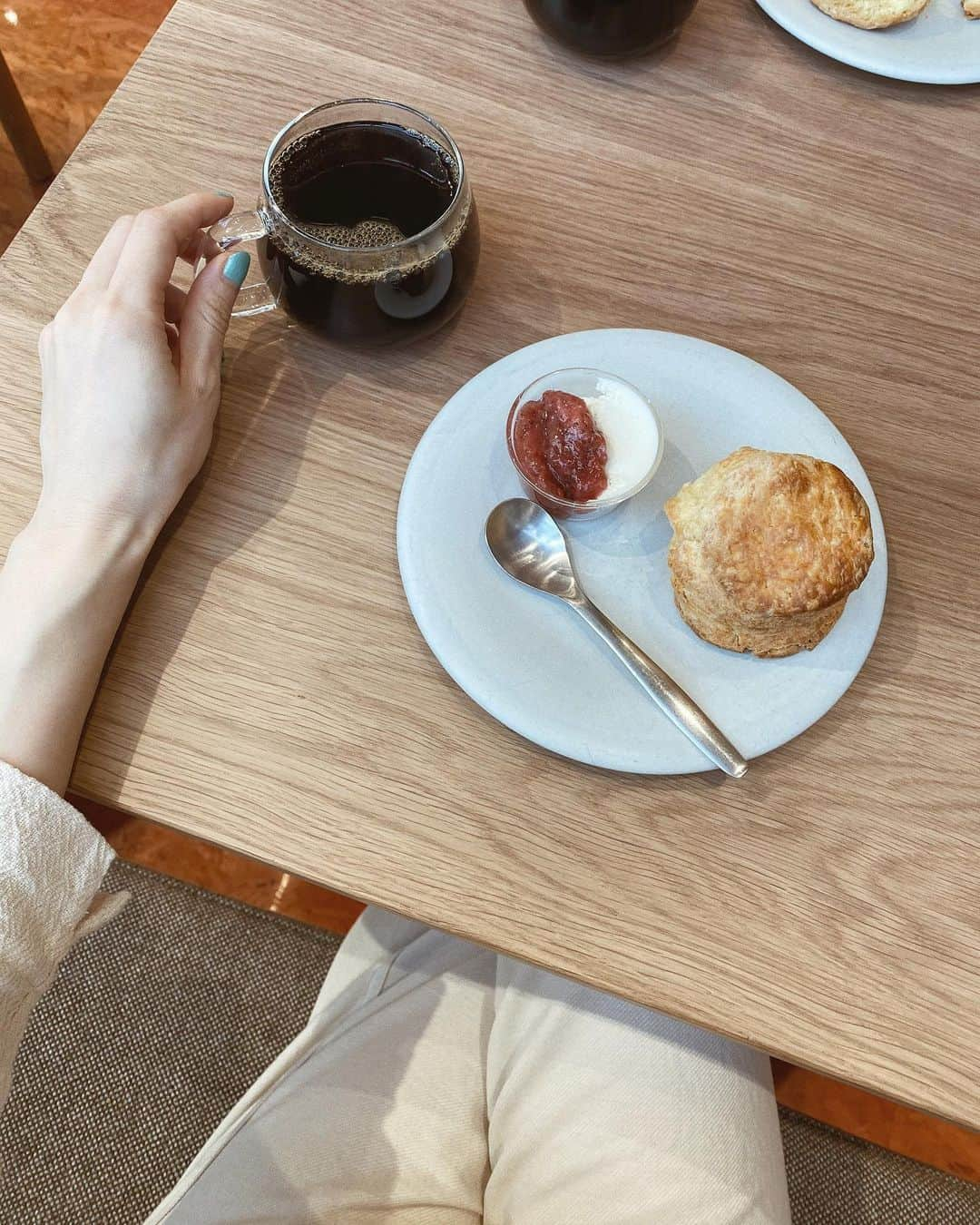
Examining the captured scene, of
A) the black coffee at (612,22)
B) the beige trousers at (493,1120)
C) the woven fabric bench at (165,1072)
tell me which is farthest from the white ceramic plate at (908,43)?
the woven fabric bench at (165,1072)

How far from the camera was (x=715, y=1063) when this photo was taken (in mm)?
1014

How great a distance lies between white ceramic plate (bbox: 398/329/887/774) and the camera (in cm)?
76

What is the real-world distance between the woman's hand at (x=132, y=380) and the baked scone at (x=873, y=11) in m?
0.68

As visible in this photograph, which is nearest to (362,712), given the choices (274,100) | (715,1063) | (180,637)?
(180,637)

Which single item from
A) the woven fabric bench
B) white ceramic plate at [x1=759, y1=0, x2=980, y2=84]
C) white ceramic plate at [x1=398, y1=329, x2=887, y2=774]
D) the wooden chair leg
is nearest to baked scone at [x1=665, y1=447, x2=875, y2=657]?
white ceramic plate at [x1=398, y1=329, x2=887, y2=774]

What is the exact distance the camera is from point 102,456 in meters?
0.81

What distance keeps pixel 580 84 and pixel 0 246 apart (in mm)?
1513

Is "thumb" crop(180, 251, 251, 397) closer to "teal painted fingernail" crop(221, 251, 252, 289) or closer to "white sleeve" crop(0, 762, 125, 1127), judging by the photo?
"teal painted fingernail" crop(221, 251, 252, 289)

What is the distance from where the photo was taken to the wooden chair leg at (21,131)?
190cm

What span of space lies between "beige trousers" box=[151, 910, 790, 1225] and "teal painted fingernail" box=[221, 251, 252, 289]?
2.42ft

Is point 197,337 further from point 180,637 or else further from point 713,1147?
point 713,1147

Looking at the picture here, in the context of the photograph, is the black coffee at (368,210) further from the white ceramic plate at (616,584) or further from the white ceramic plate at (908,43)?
the white ceramic plate at (908,43)

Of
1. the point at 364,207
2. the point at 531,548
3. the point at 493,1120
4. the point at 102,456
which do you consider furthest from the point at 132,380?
the point at 493,1120

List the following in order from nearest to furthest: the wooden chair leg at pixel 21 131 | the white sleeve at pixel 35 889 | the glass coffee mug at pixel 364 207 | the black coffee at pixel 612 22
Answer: the white sleeve at pixel 35 889 < the glass coffee mug at pixel 364 207 < the black coffee at pixel 612 22 < the wooden chair leg at pixel 21 131
